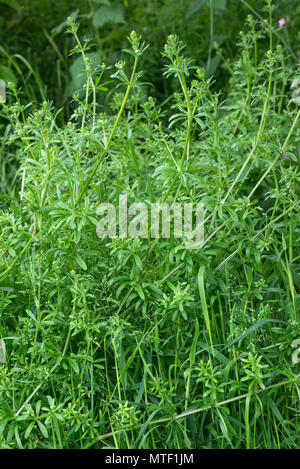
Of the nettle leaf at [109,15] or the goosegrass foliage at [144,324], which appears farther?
the nettle leaf at [109,15]

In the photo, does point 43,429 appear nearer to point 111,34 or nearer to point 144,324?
point 144,324

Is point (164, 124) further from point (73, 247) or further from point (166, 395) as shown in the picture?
point (166, 395)

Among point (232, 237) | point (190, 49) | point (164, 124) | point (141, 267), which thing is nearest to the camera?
point (141, 267)

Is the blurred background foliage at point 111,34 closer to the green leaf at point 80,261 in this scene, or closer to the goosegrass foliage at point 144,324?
the goosegrass foliage at point 144,324

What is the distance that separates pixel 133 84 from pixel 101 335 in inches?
31.8

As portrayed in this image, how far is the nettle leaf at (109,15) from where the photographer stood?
406cm

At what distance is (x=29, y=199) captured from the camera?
6.98ft

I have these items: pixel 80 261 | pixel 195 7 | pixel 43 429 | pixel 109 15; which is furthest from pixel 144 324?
pixel 109 15

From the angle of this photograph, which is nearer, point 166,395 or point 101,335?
point 166,395

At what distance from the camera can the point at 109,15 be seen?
13.4ft

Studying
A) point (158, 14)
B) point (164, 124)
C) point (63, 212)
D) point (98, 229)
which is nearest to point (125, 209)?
point (98, 229)

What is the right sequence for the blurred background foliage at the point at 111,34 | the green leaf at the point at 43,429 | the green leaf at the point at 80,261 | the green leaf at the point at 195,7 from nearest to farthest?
the green leaf at the point at 43,429 → the green leaf at the point at 80,261 → the green leaf at the point at 195,7 → the blurred background foliage at the point at 111,34

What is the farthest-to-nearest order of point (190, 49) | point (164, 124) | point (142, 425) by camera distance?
point (190, 49)
point (164, 124)
point (142, 425)

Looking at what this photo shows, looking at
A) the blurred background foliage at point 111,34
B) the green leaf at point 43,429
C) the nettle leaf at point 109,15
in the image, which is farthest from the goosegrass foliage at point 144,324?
the nettle leaf at point 109,15
